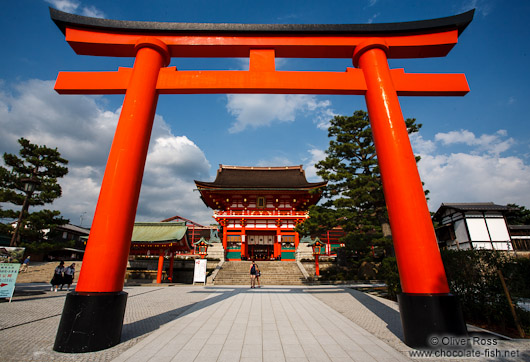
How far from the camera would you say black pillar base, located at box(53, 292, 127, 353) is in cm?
323

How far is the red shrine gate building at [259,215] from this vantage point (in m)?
20.9

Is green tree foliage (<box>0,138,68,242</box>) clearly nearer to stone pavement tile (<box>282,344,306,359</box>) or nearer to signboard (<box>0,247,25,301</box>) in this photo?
signboard (<box>0,247,25,301</box>)

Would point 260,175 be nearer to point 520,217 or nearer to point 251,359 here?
point 251,359

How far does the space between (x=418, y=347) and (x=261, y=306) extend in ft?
15.6

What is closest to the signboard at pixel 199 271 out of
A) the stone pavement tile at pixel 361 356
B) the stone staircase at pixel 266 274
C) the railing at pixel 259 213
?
the stone staircase at pixel 266 274

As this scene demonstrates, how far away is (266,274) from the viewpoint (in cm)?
1678

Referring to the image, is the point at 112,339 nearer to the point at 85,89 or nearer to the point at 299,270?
the point at 85,89

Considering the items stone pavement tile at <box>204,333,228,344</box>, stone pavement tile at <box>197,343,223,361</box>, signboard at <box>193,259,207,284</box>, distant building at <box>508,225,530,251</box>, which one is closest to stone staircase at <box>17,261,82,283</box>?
signboard at <box>193,259,207,284</box>

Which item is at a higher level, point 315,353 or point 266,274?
point 266,274

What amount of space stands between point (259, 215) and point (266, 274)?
5.95 meters

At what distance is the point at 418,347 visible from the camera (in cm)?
340

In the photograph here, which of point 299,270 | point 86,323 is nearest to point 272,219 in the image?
point 299,270

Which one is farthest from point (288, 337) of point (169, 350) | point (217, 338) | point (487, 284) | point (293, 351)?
point (487, 284)

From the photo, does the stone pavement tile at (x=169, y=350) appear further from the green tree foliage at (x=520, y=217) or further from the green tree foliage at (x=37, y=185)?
the green tree foliage at (x=520, y=217)
